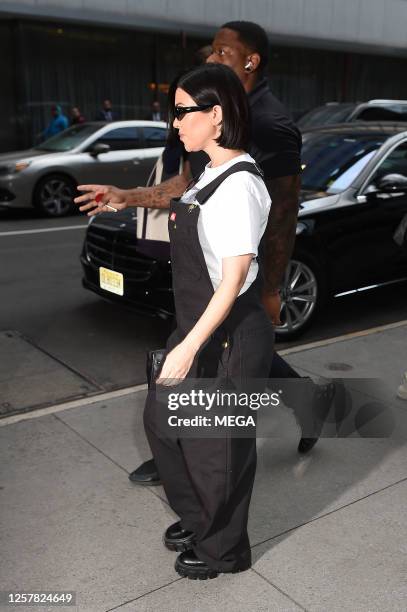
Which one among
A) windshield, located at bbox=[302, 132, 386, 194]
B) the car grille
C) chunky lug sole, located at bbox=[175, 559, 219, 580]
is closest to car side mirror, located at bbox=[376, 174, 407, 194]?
windshield, located at bbox=[302, 132, 386, 194]

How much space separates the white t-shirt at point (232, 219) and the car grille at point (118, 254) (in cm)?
289

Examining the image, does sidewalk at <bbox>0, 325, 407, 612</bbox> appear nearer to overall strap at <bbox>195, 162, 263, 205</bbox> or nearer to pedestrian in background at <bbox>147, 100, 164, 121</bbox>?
overall strap at <bbox>195, 162, 263, 205</bbox>

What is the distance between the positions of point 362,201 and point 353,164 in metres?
0.41

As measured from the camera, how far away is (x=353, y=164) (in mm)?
6195

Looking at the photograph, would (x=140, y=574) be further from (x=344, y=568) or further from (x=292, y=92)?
(x=292, y=92)

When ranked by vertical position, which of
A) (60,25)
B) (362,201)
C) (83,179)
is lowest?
(83,179)

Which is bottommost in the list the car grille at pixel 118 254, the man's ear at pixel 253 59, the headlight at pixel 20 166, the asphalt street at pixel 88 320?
the asphalt street at pixel 88 320

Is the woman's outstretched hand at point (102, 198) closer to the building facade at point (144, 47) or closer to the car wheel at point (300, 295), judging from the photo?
the car wheel at point (300, 295)

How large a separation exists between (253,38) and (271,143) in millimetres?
493

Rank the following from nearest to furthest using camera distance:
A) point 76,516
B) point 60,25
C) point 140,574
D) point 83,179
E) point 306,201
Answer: point 140,574 < point 76,516 < point 306,201 < point 83,179 < point 60,25

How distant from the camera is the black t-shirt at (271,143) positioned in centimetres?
311

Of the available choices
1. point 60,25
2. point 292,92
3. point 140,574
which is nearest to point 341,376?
point 140,574

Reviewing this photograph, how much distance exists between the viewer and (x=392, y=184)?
19.6 ft

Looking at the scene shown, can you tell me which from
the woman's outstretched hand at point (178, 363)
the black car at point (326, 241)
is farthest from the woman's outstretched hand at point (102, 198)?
the black car at point (326, 241)
